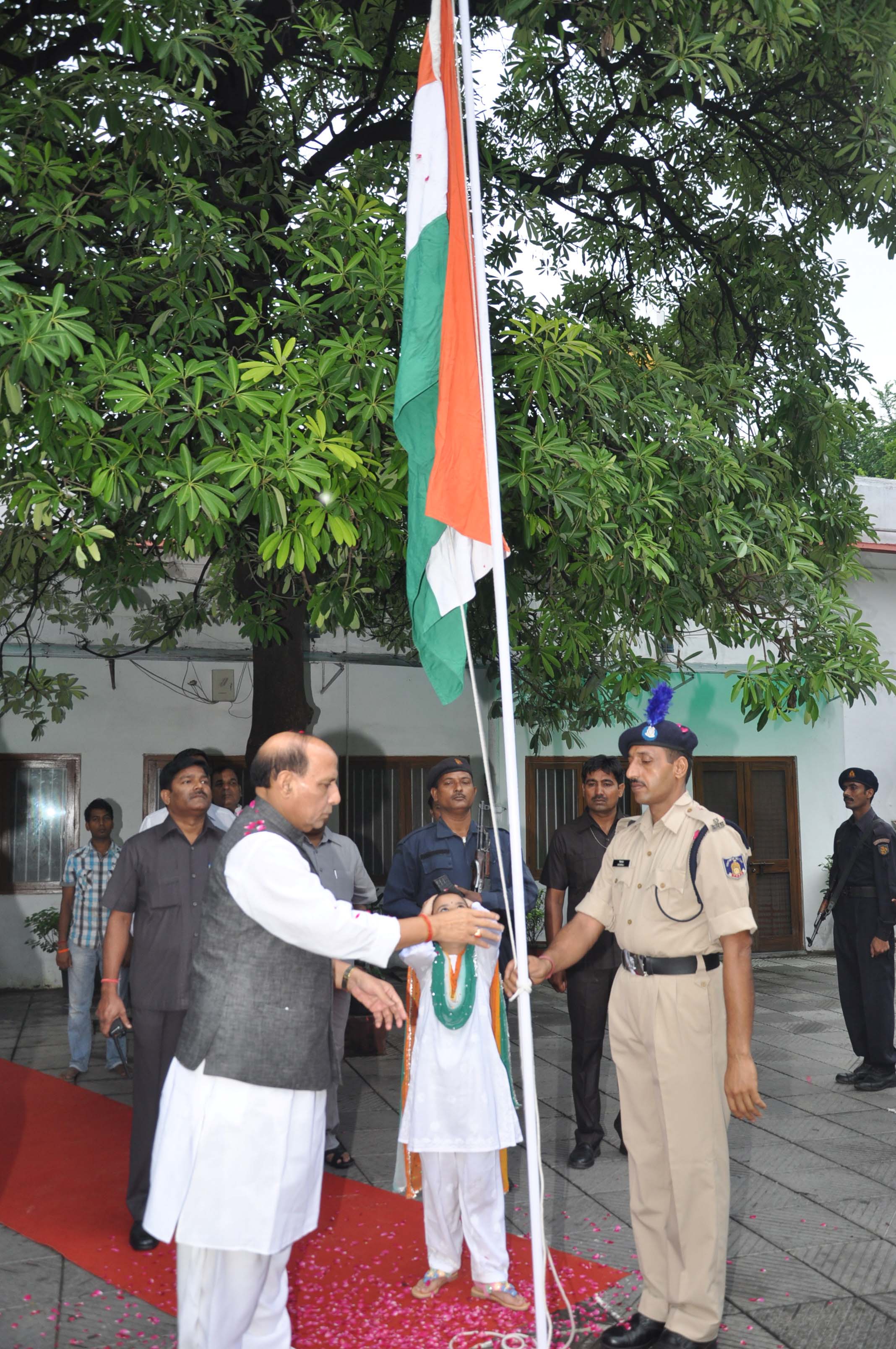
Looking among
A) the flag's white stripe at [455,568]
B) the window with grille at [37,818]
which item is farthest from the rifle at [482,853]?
the window with grille at [37,818]

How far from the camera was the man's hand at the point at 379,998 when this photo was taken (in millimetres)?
3375

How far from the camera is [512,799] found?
3.42 m

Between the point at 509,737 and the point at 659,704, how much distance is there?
1.10 metres

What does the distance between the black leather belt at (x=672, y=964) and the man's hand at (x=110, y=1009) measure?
2.35 m

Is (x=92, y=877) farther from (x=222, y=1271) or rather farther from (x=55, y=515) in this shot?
(x=222, y=1271)

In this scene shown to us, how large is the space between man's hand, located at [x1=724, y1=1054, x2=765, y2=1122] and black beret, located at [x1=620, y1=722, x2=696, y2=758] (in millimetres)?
1038

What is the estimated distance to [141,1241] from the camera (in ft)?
16.0

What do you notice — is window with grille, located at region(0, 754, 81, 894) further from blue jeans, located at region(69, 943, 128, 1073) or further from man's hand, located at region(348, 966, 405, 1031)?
man's hand, located at region(348, 966, 405, 1031)

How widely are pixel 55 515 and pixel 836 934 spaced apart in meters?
5.79

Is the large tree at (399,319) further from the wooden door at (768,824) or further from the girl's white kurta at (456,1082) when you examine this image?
the wooden door at (768,824)

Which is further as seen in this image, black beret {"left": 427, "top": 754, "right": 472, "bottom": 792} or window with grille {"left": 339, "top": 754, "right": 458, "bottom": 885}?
window with grille {"left": 339, "top": 754, "right": 458, "bottom": 885}

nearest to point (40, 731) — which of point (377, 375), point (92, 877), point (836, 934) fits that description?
point (92, 877)

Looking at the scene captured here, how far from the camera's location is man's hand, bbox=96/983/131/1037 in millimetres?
5184

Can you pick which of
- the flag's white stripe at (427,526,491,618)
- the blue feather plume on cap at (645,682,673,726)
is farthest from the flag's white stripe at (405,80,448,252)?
the blue feather plume on cap at (645,682,673,726)
